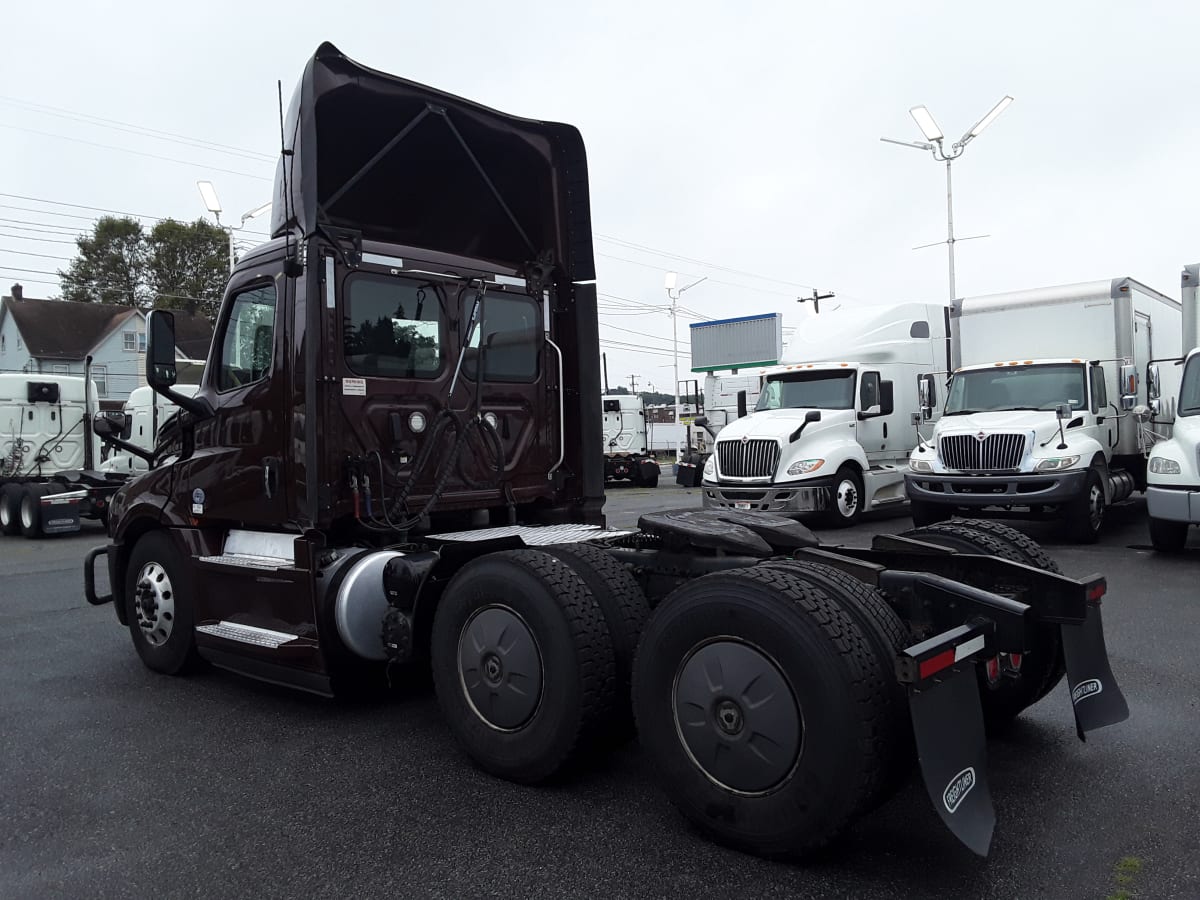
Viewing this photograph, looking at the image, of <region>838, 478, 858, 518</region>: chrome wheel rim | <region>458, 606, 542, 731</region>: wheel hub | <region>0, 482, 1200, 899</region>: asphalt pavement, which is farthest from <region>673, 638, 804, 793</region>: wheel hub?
<region>838, 478, 858, 518</region>: chrome wheel rim

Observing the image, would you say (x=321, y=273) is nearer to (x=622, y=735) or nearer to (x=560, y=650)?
(x=560, y=650)

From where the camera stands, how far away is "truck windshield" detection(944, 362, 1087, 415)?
11805mm

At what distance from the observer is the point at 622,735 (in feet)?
12.1

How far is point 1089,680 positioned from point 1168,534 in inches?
302

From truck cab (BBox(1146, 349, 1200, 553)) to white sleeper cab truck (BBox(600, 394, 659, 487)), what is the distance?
1652 centimetres

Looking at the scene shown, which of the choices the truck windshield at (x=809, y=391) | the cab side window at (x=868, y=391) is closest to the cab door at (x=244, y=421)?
the truck windshield at (x=809, y=391)

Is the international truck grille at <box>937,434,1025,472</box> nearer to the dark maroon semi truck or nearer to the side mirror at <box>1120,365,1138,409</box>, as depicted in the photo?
the side mirror at <box>1120,365,1138,409</box>

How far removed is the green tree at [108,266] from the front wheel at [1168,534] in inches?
2299

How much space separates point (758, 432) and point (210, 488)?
365 inches

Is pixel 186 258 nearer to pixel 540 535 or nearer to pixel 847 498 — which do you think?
pixel 847 498

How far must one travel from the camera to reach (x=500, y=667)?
12.4ft

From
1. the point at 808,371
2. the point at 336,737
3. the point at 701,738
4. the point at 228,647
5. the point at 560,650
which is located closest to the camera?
the point at 701,738

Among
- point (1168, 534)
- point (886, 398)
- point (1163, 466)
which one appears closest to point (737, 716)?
point (1163, 466)

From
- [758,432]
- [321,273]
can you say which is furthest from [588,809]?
[758,432]
